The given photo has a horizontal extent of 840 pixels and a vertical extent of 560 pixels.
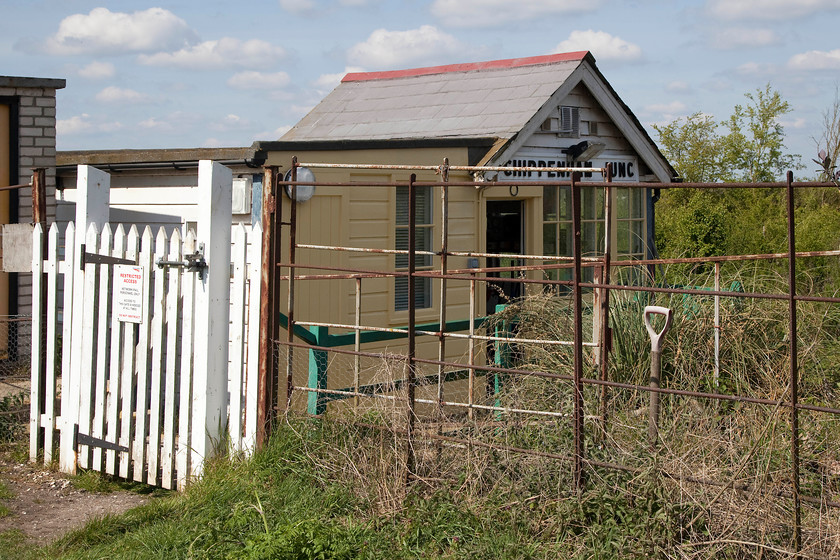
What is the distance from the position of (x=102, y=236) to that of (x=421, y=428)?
8.64 feet

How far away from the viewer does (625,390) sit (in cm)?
555

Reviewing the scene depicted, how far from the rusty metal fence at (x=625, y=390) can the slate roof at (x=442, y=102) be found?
385cm

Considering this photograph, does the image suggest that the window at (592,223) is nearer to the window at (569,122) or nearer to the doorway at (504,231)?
the doorway at (504,231)

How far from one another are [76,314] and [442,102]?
682 cm

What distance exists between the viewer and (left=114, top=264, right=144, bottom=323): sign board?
231 inches

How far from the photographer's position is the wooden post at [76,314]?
20.4ft

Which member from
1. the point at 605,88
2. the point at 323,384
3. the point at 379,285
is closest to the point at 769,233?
the point at 605,88

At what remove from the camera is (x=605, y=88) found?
11875mm

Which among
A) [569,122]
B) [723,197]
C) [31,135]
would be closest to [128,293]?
[31,135]

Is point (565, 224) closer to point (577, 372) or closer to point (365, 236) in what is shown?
point (365, 236)

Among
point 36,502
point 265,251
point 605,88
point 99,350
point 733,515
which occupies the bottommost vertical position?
point 36,502

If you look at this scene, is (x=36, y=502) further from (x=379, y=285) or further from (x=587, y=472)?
(x=379, y=285)

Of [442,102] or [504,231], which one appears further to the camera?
[442,102]

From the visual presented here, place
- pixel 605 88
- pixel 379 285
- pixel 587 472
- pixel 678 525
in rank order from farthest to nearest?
pixel 605 88 < pixel 379 285 < pixel 587 472 < pixel 678 525
